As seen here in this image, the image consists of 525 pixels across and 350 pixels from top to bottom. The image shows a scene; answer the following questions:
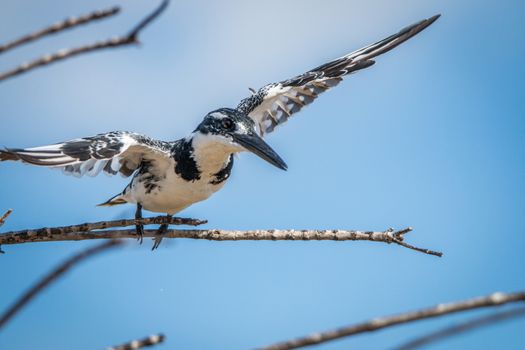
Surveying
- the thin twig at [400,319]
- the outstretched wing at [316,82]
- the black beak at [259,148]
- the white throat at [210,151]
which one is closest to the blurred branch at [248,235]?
the black beak at [259,148]

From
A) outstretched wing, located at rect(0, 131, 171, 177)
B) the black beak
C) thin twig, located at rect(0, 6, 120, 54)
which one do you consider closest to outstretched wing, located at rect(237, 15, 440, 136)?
outstretched wing, located at rect(0, 131, 171, 177)

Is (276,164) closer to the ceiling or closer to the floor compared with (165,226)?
closer to the ceiling

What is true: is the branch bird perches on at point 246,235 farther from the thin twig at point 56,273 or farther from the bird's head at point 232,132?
the thin twig at point 56,273

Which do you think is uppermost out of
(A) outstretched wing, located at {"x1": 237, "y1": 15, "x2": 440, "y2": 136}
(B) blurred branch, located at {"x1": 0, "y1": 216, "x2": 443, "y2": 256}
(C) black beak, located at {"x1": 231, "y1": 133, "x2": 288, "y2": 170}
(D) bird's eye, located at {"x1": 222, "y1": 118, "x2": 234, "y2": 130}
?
(A) outstretched wing, located at {"x1": 237, "y1": 15, "x2": 440, "y2": 136}

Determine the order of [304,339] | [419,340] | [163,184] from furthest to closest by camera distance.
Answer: [163,184], [304,339], [419,340]

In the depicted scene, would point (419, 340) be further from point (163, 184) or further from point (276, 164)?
point (163, 184)

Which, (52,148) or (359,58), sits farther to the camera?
(359,58)

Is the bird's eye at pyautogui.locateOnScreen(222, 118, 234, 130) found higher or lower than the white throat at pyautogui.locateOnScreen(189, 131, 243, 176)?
higher

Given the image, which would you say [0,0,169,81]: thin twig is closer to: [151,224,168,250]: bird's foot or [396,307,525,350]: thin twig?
[396,307,525,350]: thin twig

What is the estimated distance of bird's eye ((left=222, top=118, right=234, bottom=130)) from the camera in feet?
23.6

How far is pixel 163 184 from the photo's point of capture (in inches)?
295

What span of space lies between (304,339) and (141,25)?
588mm

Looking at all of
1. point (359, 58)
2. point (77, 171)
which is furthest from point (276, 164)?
point (359, 58)

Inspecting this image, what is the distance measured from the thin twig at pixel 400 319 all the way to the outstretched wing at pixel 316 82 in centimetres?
851
